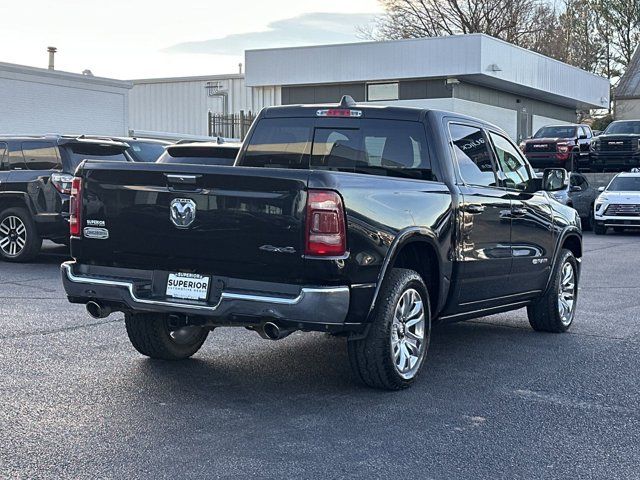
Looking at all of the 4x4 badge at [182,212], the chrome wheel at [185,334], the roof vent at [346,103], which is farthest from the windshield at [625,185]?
the 4x4 badge at [182,212]

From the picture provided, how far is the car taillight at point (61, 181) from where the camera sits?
13992mm

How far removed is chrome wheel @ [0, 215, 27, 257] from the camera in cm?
1458

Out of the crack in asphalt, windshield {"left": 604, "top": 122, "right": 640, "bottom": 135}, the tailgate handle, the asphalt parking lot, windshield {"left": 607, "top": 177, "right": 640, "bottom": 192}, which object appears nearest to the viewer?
the asphalt parking lot

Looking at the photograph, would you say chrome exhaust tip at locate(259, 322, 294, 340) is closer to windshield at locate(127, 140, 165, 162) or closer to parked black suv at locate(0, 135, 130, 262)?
parked black suv at locate(0, 135, 130, 262)

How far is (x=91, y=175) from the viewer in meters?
6.66

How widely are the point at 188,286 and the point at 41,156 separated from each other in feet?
28.9

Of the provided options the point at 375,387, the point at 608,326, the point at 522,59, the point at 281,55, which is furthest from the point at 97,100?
the point at 375,387

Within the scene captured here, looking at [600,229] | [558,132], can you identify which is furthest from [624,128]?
[600,229]

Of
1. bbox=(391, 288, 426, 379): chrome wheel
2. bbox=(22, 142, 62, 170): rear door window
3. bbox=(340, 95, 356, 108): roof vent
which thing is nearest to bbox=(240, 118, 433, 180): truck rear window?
bbox=(340, 95, 356, 108): roof vent

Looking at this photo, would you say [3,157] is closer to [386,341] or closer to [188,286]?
[188,286]

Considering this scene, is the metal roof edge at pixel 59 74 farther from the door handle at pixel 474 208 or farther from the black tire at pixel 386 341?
the black tire at pixel 386 341

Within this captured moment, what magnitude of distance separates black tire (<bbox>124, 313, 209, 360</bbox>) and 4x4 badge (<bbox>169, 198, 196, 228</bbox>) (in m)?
1.16

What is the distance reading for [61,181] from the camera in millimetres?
14039

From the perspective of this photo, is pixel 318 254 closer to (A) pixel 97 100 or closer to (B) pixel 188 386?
(B) pixel 188 386
